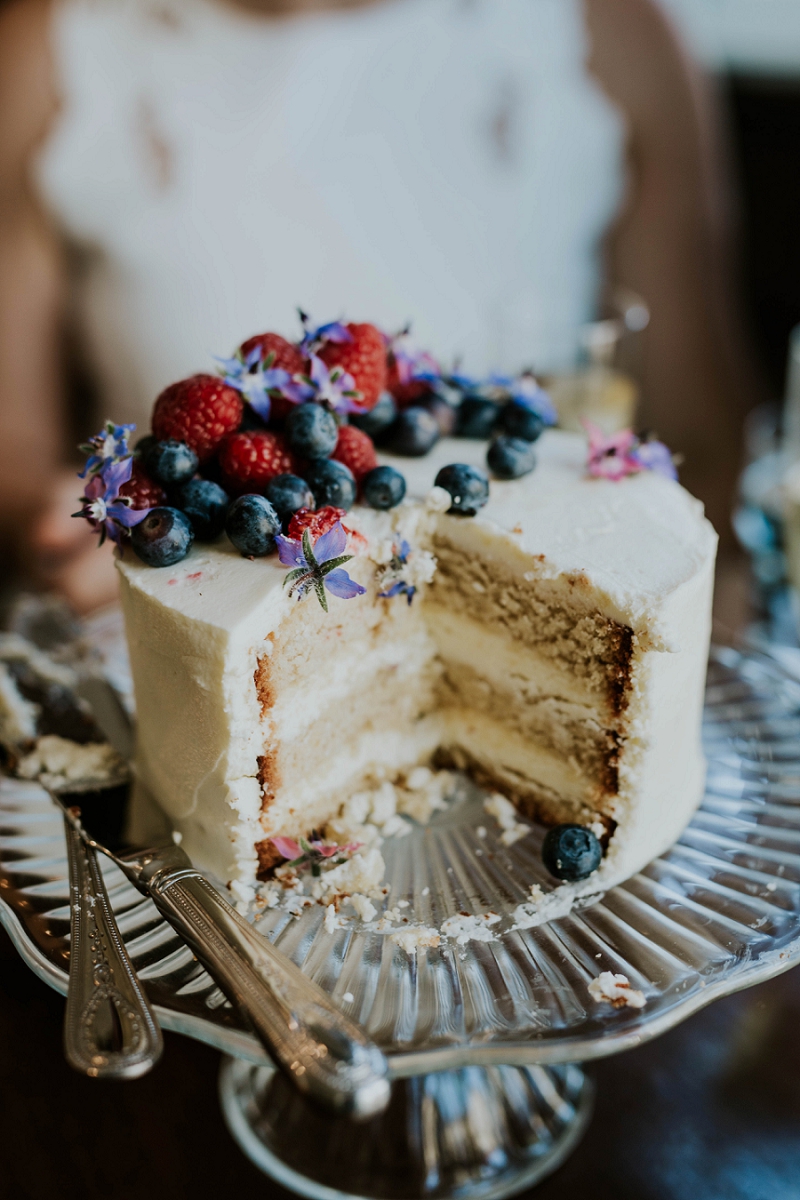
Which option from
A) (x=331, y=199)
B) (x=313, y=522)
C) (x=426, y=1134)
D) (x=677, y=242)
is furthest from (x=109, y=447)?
(x=677, y=242)

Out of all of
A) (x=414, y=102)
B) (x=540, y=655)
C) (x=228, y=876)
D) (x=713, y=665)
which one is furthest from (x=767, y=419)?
(x=228, y=876)

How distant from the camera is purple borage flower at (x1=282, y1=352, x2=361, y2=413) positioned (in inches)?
58.6

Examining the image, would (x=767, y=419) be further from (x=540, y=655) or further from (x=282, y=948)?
(x=282, y=948)

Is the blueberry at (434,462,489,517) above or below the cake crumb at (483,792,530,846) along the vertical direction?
above

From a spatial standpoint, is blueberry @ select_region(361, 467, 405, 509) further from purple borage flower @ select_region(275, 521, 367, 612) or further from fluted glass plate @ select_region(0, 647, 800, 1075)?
fluted glass plate @ select_region(0, 647, 800, 1075)

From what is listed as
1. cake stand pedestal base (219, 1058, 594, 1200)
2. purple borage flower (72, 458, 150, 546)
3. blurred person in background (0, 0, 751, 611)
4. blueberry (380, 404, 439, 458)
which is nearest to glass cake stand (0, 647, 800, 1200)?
cake stand pedestal base (219, 1058, 594, 1200)

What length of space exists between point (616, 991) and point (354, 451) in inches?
34.5

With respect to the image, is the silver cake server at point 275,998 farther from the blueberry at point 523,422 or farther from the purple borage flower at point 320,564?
the blueberry at point 523,422

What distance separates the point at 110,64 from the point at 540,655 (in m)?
2.57

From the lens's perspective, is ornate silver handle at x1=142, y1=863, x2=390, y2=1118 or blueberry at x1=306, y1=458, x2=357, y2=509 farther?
blueberry at x1=306, y1=458, x2=357, y2=509

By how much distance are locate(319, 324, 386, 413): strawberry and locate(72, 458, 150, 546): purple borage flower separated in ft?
1.33

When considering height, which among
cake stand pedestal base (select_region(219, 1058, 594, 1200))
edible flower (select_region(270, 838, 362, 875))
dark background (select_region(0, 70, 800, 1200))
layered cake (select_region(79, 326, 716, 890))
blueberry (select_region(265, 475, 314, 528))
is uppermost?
blueberry (select_region(265, 475, 314, 528))

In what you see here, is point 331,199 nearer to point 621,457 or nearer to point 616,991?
point 621,457

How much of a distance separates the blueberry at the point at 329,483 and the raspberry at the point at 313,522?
7cm
